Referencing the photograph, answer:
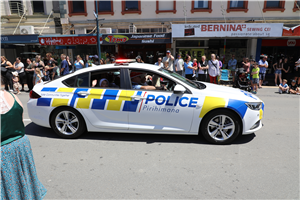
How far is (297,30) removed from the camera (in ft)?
42.7

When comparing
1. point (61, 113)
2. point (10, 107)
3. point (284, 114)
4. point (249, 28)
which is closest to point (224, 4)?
point (249, 28)

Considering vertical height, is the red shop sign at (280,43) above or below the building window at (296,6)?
below

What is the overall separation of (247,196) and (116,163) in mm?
2028

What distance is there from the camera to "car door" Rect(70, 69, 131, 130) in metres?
4.62

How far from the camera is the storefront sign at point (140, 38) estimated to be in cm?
1426

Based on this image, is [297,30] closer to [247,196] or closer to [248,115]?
[248,115]

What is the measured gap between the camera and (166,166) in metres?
3.74

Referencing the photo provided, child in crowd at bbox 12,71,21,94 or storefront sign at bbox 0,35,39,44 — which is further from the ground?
storefront sign at bbox 0,35,39,44

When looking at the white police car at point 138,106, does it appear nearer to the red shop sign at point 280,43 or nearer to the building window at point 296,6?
the red shop sign at point 280,43

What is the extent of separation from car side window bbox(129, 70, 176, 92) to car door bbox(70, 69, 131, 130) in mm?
298

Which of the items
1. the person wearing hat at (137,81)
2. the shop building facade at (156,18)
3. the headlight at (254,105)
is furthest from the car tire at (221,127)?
the shop building facade at (156,18)

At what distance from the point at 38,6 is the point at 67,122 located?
18020mm

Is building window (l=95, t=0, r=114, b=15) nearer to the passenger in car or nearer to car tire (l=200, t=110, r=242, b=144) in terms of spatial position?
the passenger in car

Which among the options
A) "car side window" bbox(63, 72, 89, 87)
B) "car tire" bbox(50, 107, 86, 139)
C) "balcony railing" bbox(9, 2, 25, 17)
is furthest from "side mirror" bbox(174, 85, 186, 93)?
"balcony railing" bbox(9, 2, 25, 17)
